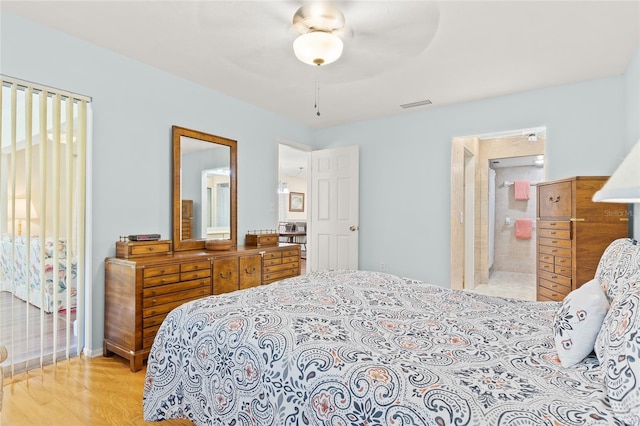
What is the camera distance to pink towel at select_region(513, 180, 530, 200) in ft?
21.3

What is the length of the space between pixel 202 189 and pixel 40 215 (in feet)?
4.59

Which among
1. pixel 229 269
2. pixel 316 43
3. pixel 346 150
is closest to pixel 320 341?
pixel 316 43

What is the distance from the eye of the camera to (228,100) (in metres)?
3.94

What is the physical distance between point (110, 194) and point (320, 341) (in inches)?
98.5

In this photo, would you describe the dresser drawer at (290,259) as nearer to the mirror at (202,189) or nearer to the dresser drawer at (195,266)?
the mirror at (202,189)

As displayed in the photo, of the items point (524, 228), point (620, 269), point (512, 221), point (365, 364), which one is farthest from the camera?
point (512, 221)

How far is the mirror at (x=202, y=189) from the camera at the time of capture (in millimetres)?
3355

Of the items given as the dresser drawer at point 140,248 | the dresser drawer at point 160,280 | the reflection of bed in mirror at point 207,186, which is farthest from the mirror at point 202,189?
the dresser drawer at point 160,280

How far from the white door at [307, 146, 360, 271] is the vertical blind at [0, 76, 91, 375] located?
3087 mm

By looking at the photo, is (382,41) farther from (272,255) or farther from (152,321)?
(152,321)

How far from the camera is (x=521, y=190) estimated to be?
651 centimetres

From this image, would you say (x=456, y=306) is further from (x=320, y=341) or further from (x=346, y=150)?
(x=346, y=150)

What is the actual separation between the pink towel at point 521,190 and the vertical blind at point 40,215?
691cm

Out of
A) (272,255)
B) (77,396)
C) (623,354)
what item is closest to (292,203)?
(272,255)
